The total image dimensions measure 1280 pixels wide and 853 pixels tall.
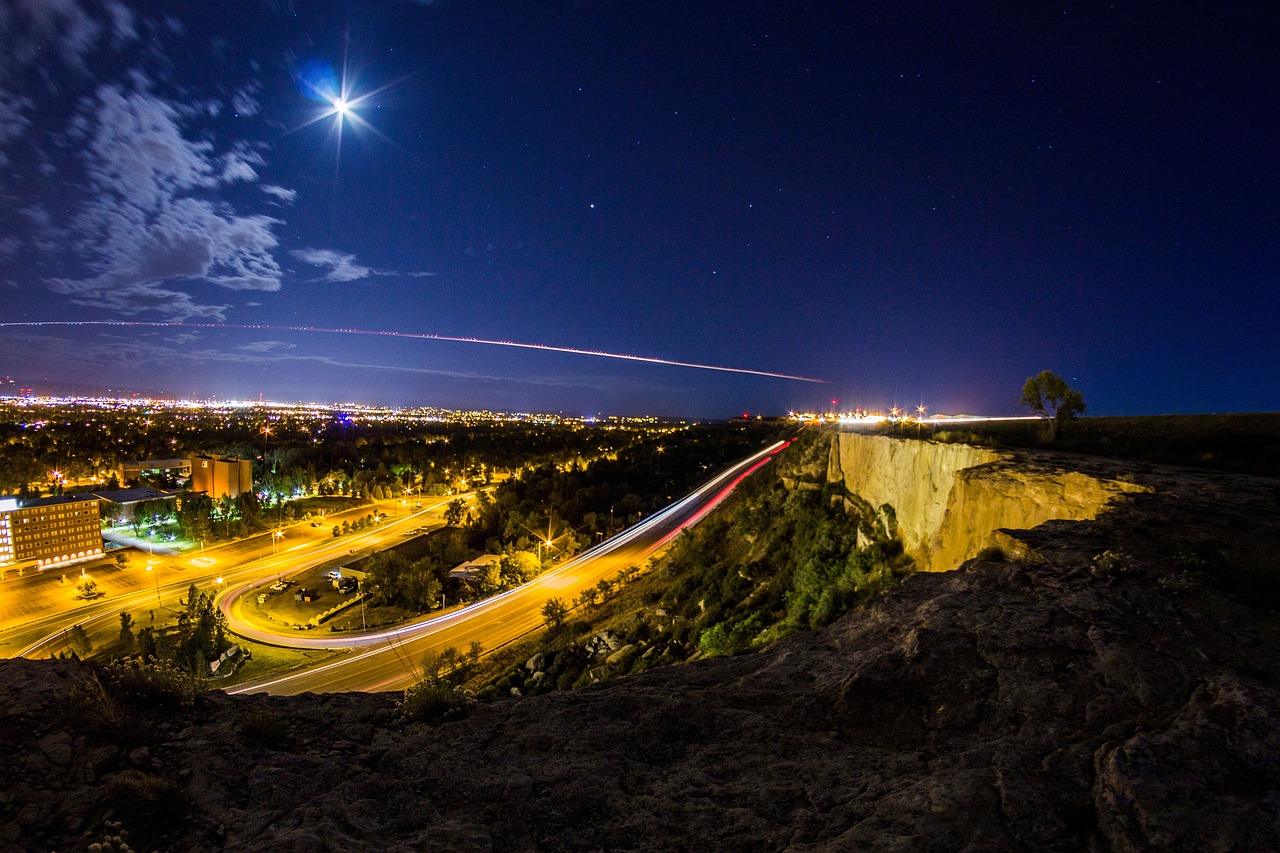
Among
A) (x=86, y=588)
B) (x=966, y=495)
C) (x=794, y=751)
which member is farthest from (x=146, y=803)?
(x=86, y=588)

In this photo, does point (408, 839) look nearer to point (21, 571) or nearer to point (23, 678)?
point (23, 678)

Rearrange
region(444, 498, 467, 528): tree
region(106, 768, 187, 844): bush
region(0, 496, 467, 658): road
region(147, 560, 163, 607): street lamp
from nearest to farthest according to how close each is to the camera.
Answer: region(106, 768, 187, 844): bush, region(0, 496, 467, 658): road, region(147, 560, 163, 607): street lamp, region(444, 498, 467, 528): tree

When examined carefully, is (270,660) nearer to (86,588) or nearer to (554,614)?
(554,614)

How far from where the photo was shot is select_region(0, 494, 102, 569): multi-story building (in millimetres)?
51406

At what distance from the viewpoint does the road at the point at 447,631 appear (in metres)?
26.5

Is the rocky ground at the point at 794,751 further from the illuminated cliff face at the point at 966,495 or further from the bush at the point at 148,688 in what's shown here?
the illuminated cliff face at the point at 966,495

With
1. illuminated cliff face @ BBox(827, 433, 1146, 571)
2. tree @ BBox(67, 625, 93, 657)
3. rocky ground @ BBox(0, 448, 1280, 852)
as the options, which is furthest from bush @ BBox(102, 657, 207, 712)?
tree @ BBox(67, 625, 93, 657)

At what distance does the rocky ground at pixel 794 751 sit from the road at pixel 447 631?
59.3 feet

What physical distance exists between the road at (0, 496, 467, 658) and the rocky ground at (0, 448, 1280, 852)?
135 feet

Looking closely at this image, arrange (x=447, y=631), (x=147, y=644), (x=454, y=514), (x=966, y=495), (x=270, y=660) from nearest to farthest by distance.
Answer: (x=966, y=495) < (x=147, y=644) < (x=447, y=631) < (x=270, y=660) < (x=454, y=514)

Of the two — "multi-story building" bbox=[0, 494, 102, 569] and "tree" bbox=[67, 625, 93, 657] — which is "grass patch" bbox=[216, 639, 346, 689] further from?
"multi-story building" bbox=[0, 494, 102, 569]

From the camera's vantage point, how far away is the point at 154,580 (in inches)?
1882

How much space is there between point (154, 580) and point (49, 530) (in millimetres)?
15859

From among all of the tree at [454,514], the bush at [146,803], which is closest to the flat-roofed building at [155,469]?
the tree at [454,514]
